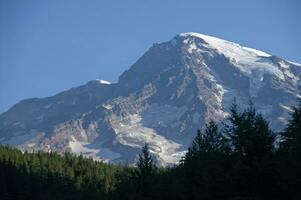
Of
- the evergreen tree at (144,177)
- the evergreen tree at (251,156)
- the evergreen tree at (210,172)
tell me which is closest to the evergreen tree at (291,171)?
the evergreen tree at (251,156)

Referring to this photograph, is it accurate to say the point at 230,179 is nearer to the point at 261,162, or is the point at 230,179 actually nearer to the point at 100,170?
the point at 261,162

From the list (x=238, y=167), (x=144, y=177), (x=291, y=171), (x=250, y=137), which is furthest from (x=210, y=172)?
(x=144, y=177)

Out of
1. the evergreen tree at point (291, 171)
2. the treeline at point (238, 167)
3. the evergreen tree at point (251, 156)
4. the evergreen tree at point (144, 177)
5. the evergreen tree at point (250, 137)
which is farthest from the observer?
the evergreen tree at point (144, 177)

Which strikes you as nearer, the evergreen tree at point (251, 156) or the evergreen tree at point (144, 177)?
the evergreen tree at point (251, 156)

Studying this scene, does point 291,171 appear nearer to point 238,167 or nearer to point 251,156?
point 238,167

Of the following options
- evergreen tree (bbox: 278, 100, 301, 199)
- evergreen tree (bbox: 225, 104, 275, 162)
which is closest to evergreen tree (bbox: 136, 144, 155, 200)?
evergreen tree (bbox: 225, 104, 275, 162)

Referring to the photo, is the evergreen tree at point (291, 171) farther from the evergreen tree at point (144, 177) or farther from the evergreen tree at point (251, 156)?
the evergreen tree at point (144, 177)

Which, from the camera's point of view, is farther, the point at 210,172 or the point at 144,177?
the point at 144,177

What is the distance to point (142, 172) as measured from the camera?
5159 centimetres

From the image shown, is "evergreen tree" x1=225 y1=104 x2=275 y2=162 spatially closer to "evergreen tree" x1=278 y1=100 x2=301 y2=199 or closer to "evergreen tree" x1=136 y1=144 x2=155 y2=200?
"evergreen tree" x1=278 y1=100 x2=301 y2=199

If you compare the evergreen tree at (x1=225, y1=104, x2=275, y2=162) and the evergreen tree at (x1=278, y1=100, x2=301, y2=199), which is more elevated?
the evergreen tree at (x1=225, y1=104, x2=275, y2=162)

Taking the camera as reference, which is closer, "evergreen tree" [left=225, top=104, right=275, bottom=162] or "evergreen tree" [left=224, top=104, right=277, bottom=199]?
"evergreen tree" [left=224, top=104, right=277, bottom=199]

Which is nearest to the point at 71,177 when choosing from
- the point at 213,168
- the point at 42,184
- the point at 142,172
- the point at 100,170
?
the point at 42,184

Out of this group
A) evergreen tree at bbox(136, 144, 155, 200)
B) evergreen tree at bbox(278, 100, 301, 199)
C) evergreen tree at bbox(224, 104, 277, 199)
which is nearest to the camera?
evergreen tree at bbox(278, 100, 301, 199)
